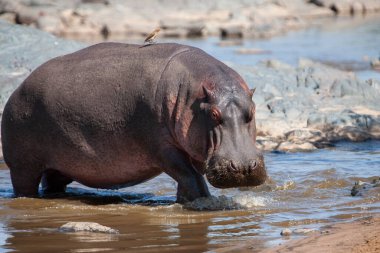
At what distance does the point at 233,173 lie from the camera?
7.12 metres

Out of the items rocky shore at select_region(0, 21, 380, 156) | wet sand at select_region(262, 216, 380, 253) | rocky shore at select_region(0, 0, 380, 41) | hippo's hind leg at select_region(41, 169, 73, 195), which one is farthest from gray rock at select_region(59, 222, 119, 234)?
rocky shore at select_region(0, 0, 380, 41)

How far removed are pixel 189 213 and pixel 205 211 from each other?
0.15 m

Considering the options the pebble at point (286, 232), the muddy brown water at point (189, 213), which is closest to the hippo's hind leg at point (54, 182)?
the muddy brown water at point (189, 213)

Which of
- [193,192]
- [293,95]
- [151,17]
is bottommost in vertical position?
[193,192]

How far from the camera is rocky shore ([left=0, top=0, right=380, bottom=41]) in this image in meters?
30.0

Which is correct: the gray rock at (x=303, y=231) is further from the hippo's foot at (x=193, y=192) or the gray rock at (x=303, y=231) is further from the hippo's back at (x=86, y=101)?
the hippo's back at (x=86, y=101)

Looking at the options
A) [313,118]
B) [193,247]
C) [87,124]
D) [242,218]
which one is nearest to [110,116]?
[87,124]

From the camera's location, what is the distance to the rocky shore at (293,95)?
11.8 m

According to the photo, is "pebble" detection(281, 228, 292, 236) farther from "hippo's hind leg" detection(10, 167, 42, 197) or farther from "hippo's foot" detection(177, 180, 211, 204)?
"hippo's hind leg" detection(10, 167, 42, 197)

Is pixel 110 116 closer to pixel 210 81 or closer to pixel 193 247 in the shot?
pixel 210 81

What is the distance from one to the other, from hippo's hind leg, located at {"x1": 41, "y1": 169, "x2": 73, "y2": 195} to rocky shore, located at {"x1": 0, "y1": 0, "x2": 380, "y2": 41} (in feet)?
64.5

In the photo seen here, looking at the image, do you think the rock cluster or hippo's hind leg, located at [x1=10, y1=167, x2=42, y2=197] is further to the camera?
the rock cluster

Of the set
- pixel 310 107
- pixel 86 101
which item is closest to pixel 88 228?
pixel 86 101

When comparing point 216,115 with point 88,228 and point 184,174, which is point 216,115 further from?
point 88,228
